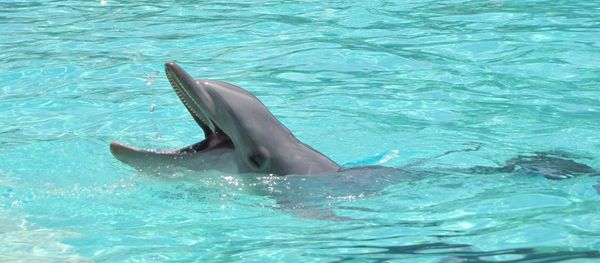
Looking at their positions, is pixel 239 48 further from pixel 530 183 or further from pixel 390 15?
pixel 530 183

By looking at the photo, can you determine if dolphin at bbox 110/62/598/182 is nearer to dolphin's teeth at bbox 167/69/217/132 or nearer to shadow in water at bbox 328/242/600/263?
dolphin's teeth at bbox 167/69/217/132

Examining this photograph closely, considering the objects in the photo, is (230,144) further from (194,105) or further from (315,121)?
(315,121)

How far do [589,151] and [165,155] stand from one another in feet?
8.32

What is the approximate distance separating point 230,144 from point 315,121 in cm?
177

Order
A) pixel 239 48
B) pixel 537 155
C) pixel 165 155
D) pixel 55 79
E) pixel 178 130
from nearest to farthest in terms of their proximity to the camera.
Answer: pixel 165 155
pixel 537 155
pixel 178 130
pixel 55 79
pixel 239 48

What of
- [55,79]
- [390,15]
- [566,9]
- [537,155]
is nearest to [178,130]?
[55,79]

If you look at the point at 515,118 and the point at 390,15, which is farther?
the point at 390,15

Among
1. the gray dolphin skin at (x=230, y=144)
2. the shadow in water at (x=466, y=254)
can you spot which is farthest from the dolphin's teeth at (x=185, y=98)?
the shadow in water at (x=466, y=254)

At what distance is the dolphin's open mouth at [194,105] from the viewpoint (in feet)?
17.4

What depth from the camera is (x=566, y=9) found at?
435 inches

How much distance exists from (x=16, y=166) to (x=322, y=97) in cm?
238

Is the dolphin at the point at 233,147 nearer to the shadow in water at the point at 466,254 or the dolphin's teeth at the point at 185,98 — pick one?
the dolphin's teeth at the point at 185,98

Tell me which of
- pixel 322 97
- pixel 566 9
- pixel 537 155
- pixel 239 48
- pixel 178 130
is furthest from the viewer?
pixel 566 9

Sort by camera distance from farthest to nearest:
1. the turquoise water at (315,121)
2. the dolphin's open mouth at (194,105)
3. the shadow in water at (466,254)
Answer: the dolphin's open mouth at (194,105), the turquoise water at (315,121), the shadow in water at (466,254)
